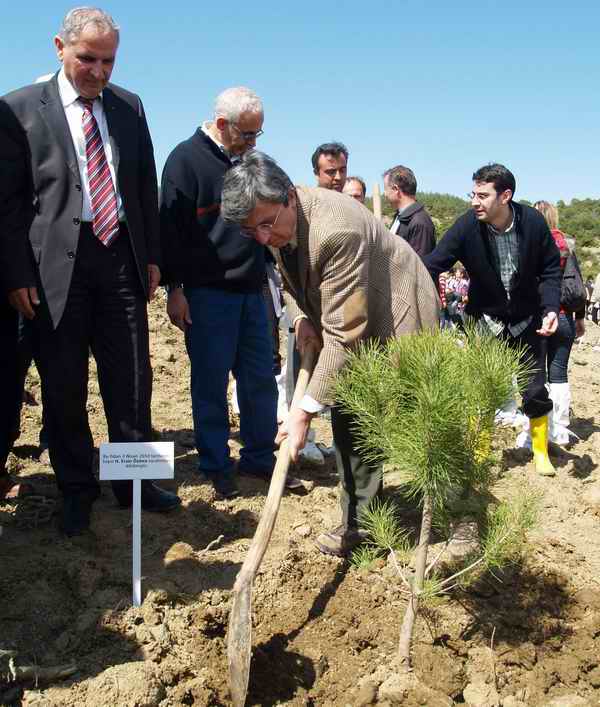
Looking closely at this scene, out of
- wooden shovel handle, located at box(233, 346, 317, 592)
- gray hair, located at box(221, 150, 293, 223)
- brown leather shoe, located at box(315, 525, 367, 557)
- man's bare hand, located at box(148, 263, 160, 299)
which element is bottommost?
brown leather shoe, located at box(315, 525, 367, 557)

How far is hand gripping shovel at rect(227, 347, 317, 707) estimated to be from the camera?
8.21 feet

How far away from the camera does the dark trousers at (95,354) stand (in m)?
3.44

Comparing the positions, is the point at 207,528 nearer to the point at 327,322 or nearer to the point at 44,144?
the point at 327,322

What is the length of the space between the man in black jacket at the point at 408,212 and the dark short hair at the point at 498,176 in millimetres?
820

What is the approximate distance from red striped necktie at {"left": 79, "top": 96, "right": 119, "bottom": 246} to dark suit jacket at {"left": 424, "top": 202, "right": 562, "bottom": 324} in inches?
84.9

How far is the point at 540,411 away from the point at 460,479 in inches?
91.3

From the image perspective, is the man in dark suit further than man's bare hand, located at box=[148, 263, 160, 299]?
No

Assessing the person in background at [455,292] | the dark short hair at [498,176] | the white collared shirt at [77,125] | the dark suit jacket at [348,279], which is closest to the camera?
the dark suit jacket at [348,279]

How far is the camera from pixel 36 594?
3.02 metres

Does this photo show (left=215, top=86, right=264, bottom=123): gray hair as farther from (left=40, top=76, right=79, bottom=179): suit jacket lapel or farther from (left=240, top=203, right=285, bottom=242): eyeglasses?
(left=240, top=203, right=285, bottom=242): eyeglasses

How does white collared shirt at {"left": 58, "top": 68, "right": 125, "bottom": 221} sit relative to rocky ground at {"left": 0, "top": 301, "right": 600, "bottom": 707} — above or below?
above

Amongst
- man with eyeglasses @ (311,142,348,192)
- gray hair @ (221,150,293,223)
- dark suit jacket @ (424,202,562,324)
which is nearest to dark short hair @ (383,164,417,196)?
man with eyeglasses @ (311,142,348,192)

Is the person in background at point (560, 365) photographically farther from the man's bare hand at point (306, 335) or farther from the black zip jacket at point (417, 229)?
the man's bare hand at point (306, 335)

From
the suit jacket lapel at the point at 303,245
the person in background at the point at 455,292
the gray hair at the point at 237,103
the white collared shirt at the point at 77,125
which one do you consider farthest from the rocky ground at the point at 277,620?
the person in background at the point at 455,292
